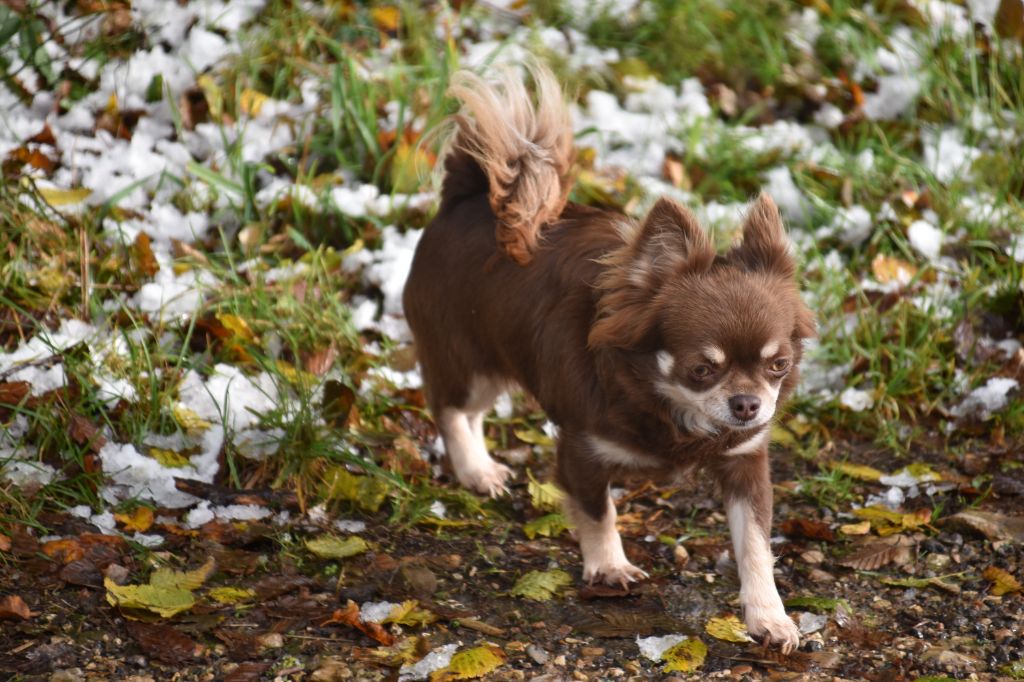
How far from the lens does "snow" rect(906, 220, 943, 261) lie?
207 inches

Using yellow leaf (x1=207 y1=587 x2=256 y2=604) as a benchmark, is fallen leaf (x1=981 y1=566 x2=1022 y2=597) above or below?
below

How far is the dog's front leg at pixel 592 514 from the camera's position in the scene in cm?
357

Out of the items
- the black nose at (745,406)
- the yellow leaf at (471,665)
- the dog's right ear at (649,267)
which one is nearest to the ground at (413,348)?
the yellow leaf at (471,665)

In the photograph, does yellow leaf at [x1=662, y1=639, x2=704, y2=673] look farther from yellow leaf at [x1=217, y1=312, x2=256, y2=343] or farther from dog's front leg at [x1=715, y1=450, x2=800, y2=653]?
yellow leaf at [x1=217, y1=312, x2=256, y2=343]

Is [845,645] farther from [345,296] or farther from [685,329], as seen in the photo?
[345,296]

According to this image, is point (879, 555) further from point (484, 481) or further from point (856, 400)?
point (484, 481)

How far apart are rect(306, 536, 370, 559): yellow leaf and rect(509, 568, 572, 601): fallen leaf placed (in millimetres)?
470

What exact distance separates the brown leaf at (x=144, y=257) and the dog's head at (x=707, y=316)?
80.9 inches

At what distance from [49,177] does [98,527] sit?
2114mm

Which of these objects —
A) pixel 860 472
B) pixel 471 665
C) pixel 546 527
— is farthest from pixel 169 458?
pixel 860 472

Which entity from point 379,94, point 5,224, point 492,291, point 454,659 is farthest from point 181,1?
point 454,659

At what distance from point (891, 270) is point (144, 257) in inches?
117

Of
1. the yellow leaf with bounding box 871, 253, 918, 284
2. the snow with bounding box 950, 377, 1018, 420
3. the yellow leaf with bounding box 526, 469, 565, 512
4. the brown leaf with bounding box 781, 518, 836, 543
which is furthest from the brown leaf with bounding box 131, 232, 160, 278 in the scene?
the snow with bounding box 950, 377, 1018, 420

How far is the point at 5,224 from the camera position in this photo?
4.62m
